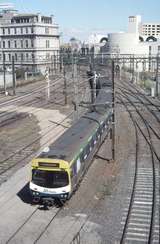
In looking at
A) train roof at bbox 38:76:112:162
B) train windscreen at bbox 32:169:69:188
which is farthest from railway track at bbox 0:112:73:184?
train windscreen at bbox 32:169:69:188

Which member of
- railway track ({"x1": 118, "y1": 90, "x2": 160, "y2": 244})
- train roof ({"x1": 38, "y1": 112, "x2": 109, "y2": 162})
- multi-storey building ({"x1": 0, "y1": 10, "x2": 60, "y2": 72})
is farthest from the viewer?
multi-storey building ({"x1": 0, "y1": 10, "x2": 60, "y2": 72})

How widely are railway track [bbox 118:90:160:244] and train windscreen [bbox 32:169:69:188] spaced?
313 centimetres

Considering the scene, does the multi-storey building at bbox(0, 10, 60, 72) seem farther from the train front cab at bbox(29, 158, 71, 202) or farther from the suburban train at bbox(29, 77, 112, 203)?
the train front cab at bbox(29, 158, 71, 202)

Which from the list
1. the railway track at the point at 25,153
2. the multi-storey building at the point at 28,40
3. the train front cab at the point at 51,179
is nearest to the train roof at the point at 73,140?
the train front cab at the point at 51,179

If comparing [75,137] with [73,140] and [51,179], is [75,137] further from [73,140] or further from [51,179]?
[51,179]

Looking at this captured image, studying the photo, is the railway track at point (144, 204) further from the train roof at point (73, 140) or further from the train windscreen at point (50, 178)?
the train roof at point (73, 140)

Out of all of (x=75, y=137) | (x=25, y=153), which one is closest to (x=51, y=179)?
(x=75, y=137)

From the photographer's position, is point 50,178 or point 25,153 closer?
point 50,178

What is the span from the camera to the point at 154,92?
60.8m

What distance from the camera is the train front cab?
18434 mm

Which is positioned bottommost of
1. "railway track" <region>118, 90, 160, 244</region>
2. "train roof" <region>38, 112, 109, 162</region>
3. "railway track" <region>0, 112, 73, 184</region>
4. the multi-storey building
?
"railway track" <region>118, 90, 160, 244</region>

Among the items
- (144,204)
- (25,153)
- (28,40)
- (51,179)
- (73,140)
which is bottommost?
(144,204)

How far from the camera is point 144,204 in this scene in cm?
1984

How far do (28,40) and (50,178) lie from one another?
95.6 meters
